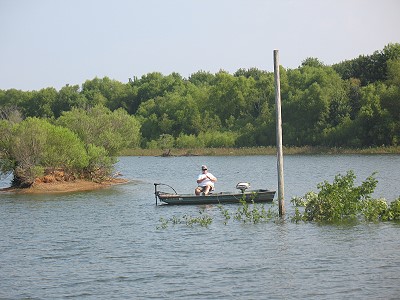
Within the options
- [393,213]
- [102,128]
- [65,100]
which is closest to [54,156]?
[102,128]

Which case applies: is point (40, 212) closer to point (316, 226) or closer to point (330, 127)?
point (316, 226)

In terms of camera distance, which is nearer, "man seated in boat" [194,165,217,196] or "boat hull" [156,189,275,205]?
"boat hull" [156,189,275,205]

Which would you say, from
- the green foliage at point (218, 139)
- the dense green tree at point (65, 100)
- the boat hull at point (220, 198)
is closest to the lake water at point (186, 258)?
the boat hull at point (220, 198)

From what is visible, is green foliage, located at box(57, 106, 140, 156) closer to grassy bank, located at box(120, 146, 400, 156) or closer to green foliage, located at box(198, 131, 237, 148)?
grassy bank, located at box(120, 146, 400, 156)

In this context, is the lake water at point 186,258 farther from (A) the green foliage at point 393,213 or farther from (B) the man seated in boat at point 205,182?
(B) the man seated in boat at point 205,182

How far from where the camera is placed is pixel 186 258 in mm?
20516

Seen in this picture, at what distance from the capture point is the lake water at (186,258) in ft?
55.0

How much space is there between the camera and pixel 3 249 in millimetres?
23281

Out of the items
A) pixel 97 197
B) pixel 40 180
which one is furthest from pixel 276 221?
pixel 40 180

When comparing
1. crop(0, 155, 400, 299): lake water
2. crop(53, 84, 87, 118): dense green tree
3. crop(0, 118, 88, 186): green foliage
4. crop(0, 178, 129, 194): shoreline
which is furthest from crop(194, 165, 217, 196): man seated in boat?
crop(53, 84, 87, 118): dense green tree

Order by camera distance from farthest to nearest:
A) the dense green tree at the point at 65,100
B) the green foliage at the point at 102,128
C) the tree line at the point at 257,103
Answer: the dense green tree at the point at 65,100
the tree line at the point at 257,103
the green foliage at the point at 102,128

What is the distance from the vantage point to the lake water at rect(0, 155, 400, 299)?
55.0ft

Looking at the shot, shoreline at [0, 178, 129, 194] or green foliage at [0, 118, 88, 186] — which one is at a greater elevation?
green foliage at [0, 118, 88, 186]

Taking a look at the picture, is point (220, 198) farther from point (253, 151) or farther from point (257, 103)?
point (257, 103)
